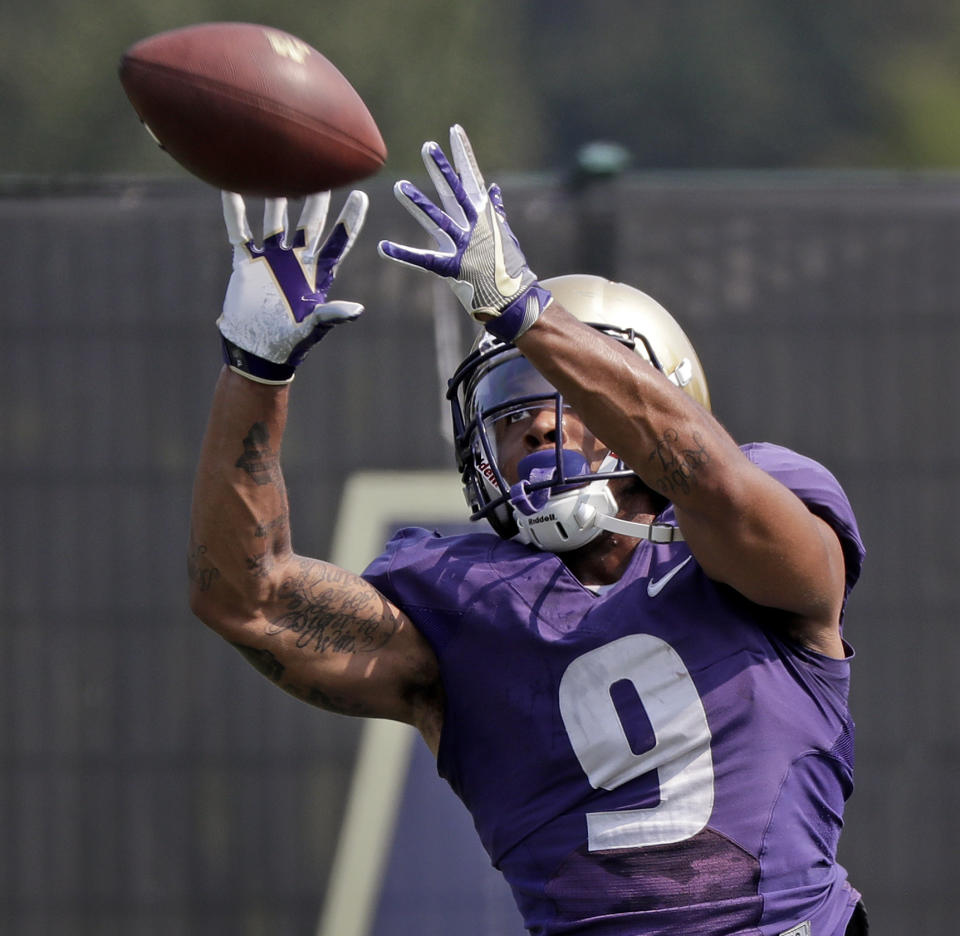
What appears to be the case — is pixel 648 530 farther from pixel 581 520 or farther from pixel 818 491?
pixel 818 491

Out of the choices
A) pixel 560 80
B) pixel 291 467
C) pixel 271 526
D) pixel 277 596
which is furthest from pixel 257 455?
pixel 560 80

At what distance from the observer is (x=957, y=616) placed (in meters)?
4.01

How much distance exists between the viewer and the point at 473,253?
2.07 m

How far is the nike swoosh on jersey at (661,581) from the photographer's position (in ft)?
7.47

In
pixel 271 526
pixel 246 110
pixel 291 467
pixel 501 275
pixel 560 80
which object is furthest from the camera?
pixel 560 80

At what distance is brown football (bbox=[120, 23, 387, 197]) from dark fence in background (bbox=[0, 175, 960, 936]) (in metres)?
A: 1.76

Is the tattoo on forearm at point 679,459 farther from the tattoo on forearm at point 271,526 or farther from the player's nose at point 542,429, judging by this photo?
the tattoo on forearm at point 271,526

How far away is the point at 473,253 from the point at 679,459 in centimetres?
36

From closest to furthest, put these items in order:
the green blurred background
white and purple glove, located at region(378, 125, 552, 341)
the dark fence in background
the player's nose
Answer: white and purple glove, located at region(378, 125, 552, 341), the player's nose, the dark fence in background, the green blurred background

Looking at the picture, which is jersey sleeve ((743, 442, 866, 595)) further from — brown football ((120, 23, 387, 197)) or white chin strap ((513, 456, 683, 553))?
brown football ((120, 23, 387, 197))

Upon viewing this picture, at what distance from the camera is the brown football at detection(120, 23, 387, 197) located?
217 centimetres

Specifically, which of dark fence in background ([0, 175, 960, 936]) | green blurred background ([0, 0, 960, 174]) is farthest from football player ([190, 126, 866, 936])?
green blurred background ([0, 0, 960, 174])

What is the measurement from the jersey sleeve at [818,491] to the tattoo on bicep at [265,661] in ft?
2.35


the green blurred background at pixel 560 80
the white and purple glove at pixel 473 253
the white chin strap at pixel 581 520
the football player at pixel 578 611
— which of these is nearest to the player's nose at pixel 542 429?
the football player at pixel 578 611
